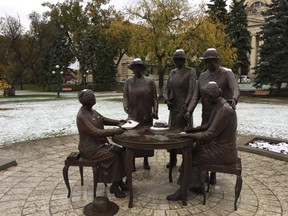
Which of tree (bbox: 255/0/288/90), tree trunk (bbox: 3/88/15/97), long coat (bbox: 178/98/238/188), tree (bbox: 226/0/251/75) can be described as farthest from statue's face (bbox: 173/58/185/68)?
tree trunk (bbox: 3/88/15/97)

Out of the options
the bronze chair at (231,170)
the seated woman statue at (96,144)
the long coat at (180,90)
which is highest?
the long coat at (180,90)

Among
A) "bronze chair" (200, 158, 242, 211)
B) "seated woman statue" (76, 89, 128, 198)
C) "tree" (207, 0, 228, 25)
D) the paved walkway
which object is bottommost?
the paved walkway

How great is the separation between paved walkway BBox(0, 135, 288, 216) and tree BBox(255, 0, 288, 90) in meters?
19.1

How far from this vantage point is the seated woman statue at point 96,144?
13.2ft

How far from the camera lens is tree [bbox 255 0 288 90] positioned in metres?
22.8

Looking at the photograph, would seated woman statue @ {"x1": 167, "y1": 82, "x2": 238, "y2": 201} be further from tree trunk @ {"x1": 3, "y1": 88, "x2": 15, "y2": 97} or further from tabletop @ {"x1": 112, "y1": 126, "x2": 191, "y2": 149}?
tree trunk @ {"x1": 3, "y1": 88, "x2": 15, "y2": 97}

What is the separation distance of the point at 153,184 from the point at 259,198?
176 cm

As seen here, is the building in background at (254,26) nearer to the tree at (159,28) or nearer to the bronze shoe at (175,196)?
the tree at (159,28)

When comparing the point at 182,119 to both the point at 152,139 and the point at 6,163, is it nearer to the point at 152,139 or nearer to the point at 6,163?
the point at 152,139

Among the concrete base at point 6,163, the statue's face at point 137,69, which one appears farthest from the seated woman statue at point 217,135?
the concrete base at point 6,163

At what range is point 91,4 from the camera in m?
40.4

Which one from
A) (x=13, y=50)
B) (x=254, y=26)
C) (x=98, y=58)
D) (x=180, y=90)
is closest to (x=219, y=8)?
(x=98, y=58)

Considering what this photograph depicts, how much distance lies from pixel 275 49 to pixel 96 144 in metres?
23.7

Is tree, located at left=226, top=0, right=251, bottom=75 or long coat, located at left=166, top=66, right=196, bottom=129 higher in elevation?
tree, located at left=226, top=0, right=251, bottom=75
